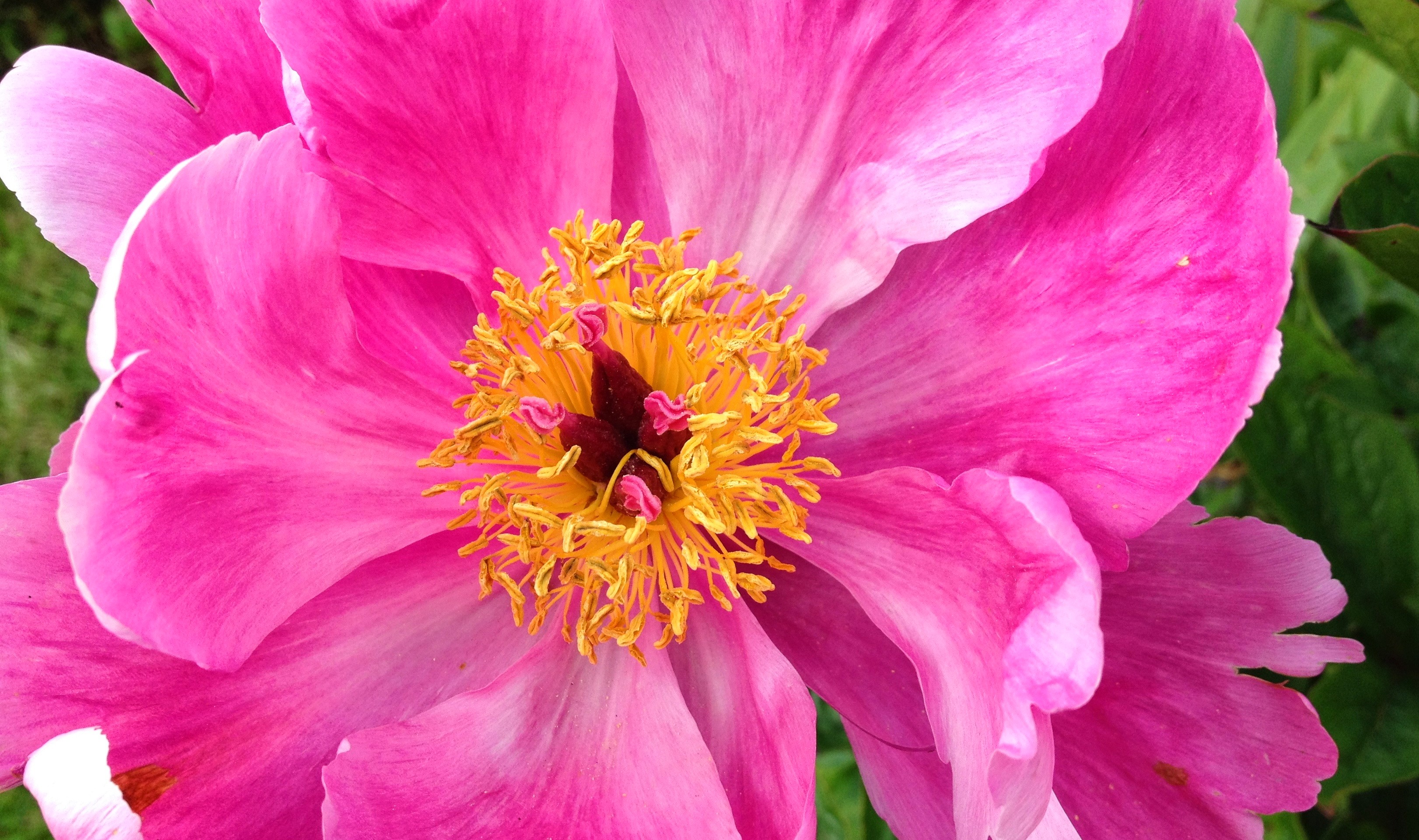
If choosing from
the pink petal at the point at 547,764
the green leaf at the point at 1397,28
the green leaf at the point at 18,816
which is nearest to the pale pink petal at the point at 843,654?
the pink petal at the point at 547,764

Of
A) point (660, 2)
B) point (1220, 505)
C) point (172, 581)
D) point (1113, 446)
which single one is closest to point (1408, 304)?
point (1220, 505)

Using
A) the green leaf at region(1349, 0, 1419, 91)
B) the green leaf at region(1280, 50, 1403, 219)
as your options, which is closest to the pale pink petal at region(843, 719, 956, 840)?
the green leaf at region(1349, 0, 1419, 91)

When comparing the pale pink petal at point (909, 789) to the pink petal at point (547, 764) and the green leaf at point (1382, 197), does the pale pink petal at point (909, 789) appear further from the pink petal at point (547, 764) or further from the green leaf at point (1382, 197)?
the green leaf at point (1382, 197)

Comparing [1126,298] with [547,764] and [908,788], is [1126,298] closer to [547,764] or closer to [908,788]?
[908,788]

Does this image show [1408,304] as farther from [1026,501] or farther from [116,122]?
[116,122]

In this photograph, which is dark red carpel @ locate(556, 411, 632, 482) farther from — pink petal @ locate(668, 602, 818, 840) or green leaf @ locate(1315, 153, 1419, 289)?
green leaf @ locate(1315, 153, 1419, 289)

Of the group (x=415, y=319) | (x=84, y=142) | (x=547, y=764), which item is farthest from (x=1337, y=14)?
(x=84, y=142)
